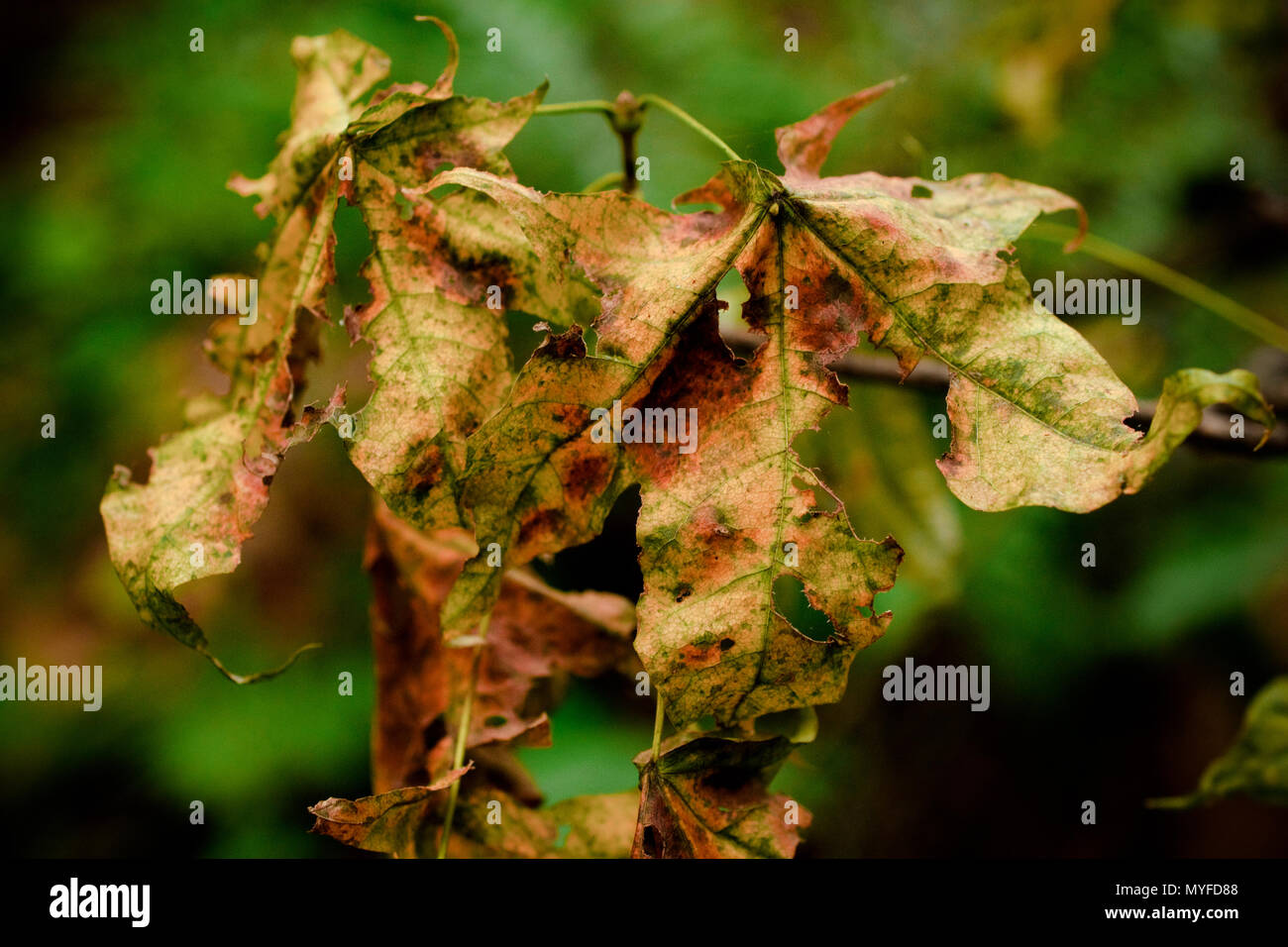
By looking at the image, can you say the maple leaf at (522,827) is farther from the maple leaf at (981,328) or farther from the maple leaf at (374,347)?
the maple leaf at (981,328)

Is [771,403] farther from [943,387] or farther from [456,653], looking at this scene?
[456,653]

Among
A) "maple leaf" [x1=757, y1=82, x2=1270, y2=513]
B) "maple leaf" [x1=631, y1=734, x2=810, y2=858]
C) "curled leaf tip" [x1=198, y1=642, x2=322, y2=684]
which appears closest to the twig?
"maple leaf" [x1=757, y1=82, x2=1270, y2=513]

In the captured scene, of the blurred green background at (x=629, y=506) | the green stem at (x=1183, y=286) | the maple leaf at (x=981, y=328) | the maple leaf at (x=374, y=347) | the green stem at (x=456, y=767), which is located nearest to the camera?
the maple leaf at (x=981, y=328)

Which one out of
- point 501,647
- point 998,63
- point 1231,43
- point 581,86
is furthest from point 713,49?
point 501,647

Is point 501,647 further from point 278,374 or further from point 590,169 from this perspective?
point 590,169

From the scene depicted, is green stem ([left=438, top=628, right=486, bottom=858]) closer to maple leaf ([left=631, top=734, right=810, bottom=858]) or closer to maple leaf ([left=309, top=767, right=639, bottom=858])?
maple leaf ([left=309, top=767, right=639, bottom=858])

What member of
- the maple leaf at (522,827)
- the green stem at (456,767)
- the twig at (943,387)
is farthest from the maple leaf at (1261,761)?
the green stem at (456,767)

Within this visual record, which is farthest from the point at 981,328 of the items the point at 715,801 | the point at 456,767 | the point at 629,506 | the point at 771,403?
the point at 629,506
